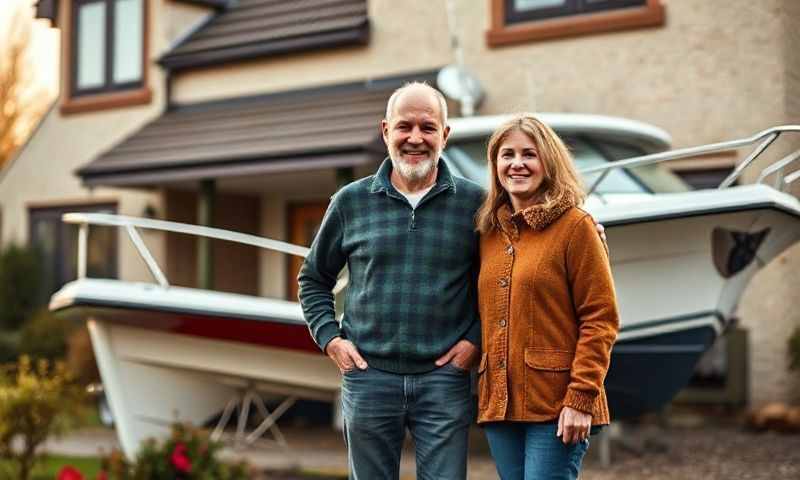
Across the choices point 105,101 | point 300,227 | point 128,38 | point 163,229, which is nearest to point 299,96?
point 300,227

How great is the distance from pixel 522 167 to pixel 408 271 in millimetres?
489

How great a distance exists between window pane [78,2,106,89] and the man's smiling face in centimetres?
973

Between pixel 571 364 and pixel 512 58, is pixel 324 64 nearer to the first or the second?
pixel 512 58

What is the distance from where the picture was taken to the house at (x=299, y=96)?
22.6 feet

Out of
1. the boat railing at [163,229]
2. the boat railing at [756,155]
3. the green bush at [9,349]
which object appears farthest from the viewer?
the green bush at [9,349]

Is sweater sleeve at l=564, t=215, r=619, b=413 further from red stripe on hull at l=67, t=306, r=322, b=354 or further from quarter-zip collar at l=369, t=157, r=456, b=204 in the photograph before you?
red stripe on hull at l=67, t=306, r=322, b=354

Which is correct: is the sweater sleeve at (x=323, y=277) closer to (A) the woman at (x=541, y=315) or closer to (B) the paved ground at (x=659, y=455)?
(A) the woman at (x=541, y=315)

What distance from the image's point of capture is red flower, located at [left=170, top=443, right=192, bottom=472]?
521cm

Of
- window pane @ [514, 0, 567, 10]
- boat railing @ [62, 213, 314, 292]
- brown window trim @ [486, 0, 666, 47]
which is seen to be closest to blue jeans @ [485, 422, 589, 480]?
boat railing @ [62, 213, 314, 292]

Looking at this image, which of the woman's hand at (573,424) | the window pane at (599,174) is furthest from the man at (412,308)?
the window pane at (599,174)

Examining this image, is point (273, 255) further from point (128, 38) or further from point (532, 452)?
point (532, 452)

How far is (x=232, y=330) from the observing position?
6418 mm

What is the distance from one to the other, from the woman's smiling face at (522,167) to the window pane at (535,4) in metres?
5.89

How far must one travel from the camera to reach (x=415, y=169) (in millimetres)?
3137
